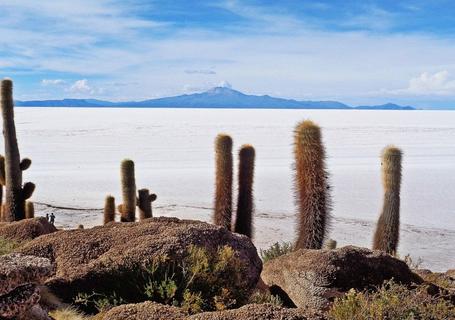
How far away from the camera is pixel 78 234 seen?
6609 mm

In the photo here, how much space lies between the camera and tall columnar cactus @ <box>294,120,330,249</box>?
9.46 metres

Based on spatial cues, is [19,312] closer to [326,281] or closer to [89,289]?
[89,289]

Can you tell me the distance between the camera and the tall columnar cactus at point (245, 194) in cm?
1151

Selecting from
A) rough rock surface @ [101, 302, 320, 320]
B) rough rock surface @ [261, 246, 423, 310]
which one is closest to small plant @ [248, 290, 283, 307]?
rough rock surface @ [261, 246, 423, 310]

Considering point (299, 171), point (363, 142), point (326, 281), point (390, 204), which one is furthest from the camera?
point (363, 142)

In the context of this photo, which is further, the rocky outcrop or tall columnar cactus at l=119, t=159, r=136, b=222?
tall columnar cactus at l=119, t=159, r=136, b=222

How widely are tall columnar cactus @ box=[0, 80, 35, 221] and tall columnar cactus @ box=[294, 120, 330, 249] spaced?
6.20m

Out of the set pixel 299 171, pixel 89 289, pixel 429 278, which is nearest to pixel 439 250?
pixel 299 171

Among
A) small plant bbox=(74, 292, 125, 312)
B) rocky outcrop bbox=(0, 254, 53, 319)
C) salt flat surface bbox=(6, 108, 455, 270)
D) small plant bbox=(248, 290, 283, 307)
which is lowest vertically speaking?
salt flat surface bbox=(6, 108, 455, 270)

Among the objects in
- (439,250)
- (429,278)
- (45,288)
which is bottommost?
(439,250)

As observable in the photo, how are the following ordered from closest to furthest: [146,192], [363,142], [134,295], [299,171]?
[134,295], [299,171], [146,192], [363,142]

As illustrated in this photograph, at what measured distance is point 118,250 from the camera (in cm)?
585

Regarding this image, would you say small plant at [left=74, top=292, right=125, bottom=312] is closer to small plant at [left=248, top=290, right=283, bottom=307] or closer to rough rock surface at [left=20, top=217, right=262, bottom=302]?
rough rock surface at [left=20, top=217, right=262, bottom=302]

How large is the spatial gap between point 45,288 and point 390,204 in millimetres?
6845
